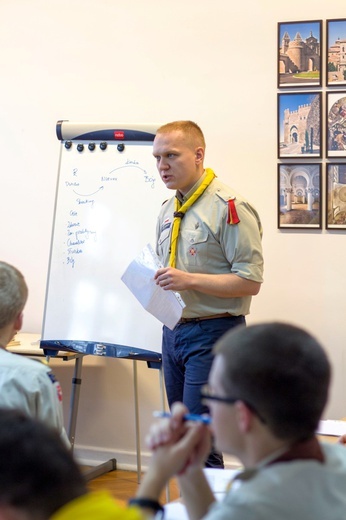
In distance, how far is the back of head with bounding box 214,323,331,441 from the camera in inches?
45.7

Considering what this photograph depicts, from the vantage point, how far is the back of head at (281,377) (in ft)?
3.81

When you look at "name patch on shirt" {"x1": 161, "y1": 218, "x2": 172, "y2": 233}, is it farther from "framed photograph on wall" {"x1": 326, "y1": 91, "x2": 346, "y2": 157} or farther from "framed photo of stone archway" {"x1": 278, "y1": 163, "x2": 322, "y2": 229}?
"framed photograph on wall" {"x1": 326, "y1": 91, "x2": 346, "y2": 157}

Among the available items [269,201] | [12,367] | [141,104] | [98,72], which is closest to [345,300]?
[269,201]

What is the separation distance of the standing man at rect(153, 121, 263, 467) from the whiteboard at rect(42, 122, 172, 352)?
764 mm

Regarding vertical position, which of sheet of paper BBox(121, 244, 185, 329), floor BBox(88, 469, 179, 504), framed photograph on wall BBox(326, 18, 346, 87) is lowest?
floor BBox(88, 469, 179, 504)

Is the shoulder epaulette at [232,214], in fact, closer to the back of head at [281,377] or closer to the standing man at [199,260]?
the standing man at [199,260]

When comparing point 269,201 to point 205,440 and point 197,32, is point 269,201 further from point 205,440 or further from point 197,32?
point 205,440

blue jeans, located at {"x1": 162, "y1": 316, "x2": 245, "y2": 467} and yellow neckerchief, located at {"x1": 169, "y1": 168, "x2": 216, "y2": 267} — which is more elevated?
yellow neckerchief, located at {"x1": 169, "y1": 168, "x2": 216, "y2": 267}

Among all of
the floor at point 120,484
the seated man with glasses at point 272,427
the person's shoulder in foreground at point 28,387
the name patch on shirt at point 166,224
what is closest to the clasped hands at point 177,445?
the seated man with glasses at point 272,427

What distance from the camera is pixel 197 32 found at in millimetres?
4117

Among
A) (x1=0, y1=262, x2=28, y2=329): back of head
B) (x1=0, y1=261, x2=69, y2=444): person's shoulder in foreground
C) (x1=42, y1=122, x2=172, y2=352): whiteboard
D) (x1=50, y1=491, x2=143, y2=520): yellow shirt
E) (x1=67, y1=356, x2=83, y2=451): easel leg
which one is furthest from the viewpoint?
(x1=67, y1=356, x2=83, y2=451): easel leg

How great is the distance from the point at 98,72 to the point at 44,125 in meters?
0.46

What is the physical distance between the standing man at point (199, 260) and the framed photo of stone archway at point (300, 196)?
1.02 metres

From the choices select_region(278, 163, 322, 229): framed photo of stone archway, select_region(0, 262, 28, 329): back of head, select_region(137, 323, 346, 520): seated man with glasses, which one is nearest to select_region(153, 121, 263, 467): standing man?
select_region(0, 262, 28, 329): back of head
